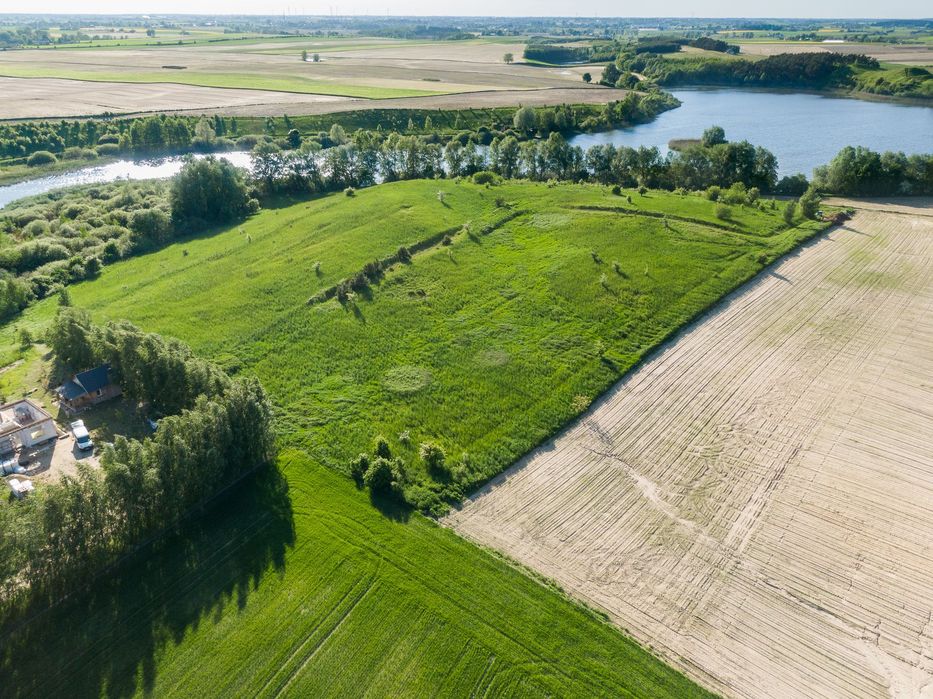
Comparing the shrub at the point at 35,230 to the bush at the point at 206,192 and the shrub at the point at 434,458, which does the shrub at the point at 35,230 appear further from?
the shrub at the point at 434,458

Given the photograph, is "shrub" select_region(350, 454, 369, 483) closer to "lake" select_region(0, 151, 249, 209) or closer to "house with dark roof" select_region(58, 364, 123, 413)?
"house with dark roof" select_region(58, 364, 123, 413)

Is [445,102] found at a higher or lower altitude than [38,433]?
higher

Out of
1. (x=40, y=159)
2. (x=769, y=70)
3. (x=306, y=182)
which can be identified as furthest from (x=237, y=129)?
(x=769, y=70)

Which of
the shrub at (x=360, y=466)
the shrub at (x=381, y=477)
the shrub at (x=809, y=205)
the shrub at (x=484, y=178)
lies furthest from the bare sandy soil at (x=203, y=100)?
the shrub at (x=381, y=477)

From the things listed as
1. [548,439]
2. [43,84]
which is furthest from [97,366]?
[43,84]

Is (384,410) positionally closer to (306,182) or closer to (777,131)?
(306,182)

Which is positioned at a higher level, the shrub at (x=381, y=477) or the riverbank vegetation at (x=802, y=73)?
the riverbank vegetation at (x=802, y=73)
